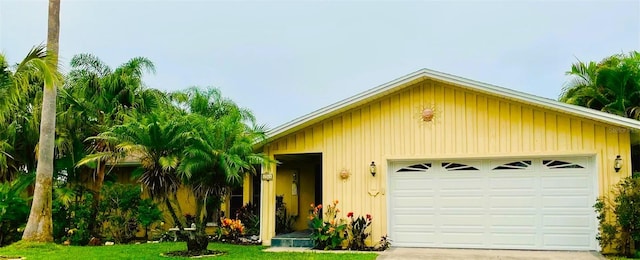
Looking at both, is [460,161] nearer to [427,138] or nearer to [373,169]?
[427,138]

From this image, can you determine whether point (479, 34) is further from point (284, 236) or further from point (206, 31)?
point (284, 236)

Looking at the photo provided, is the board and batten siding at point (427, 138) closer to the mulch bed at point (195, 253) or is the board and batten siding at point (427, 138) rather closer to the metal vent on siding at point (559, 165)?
Result: the metal vent on siding at point (559, 165)

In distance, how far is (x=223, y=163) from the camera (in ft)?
36.1

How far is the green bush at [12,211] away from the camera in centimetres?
1398

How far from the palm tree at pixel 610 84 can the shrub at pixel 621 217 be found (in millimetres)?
4246

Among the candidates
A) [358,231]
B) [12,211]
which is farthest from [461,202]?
[12,211]

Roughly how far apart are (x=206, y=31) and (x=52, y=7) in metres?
7.99

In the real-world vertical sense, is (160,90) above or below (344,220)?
above

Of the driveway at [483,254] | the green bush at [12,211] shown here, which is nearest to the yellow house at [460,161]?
the driveway at [483,254]

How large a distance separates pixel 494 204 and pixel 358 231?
3.02 meters

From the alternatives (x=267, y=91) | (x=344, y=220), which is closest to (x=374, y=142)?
(x=344, y=220)

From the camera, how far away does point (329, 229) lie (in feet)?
40.9

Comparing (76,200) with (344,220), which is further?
(76,200)

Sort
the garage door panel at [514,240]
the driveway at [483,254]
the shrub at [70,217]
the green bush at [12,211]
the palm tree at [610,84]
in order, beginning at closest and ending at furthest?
the driveway at [483,254] < the garage door panel at [514,240] < the green bush at [12,211] < the shrub at [70,217] < the palm tree at [610,84]
